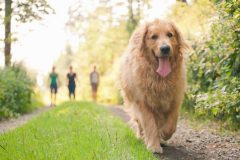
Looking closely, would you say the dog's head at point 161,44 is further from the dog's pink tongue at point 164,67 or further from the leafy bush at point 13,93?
the leafy bush at point 13,93

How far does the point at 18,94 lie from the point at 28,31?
225 centimetres

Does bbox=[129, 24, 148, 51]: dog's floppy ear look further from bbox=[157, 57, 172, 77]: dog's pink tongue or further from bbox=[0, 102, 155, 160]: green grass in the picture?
bbox=[0, 102, 155, 160]: green grass

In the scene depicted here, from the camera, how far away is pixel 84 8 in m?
37.3

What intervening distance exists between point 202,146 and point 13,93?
30.2ft

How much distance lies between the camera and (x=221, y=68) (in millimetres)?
8969

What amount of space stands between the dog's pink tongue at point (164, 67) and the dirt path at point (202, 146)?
1152 millimetres

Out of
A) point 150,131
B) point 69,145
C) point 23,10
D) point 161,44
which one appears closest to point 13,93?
point 23,10

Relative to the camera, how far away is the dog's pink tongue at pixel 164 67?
21.1ft

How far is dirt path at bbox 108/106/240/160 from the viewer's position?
6117 millimetres

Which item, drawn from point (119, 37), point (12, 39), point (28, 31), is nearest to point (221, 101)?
point (12, 39)

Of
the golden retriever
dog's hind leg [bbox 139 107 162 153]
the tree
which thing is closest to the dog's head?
the golden retriever

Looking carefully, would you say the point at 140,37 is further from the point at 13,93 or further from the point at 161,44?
the point at 13,93

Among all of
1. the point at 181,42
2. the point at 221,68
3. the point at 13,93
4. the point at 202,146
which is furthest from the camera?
the point at 13,93

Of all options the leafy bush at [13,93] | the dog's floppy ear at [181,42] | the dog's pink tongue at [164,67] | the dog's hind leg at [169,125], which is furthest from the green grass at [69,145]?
the leafy bush at [13,93]
